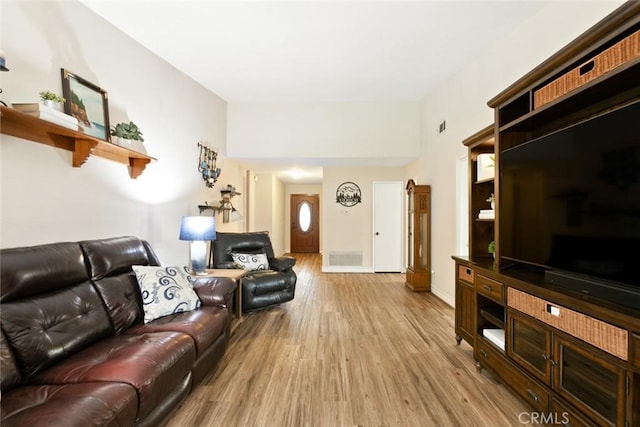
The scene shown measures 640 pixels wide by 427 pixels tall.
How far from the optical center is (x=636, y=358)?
1.14 m

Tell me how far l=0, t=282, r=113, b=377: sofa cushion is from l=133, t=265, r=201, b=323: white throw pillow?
29 centimetres

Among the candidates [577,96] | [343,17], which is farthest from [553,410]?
[343,17]

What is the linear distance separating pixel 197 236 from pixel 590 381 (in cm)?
321

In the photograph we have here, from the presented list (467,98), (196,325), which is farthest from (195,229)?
(467,98)

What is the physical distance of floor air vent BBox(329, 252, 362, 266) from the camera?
6.34m

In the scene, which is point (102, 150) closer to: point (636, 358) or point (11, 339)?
point (11, 339)

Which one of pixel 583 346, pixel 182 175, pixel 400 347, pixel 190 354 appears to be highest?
pixel 182 175

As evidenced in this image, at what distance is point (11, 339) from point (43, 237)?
2.77ft

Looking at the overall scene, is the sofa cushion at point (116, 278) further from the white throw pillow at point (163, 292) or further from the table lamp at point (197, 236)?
the table lamp at point (197, 236)

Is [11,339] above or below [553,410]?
above

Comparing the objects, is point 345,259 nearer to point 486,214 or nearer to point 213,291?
point 486,214

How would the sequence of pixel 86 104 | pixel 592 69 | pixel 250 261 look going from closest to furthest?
pixel 592 69
pixel 86 104
pixel 250 261

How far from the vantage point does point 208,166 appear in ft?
14.3

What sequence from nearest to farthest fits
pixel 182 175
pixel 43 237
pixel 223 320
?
pixel 43 237
pixel 223 320
pixel 182 175
